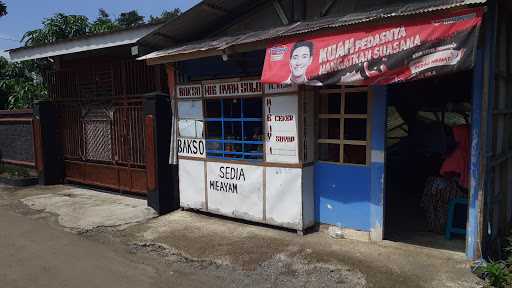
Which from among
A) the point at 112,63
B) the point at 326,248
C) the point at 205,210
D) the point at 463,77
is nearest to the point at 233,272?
the point at 326,248

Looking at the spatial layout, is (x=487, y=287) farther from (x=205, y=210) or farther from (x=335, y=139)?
(x=205, y=210)

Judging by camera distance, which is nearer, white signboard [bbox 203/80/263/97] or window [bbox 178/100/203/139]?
white signboard [bbox 203/80/263/97]

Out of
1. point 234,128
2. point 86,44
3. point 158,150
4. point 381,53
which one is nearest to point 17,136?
point 86,44

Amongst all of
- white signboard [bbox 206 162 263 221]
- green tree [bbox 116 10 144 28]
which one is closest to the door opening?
white signboard [bbox 206 162 263 221]

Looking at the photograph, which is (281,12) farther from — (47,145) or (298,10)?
(47,145)

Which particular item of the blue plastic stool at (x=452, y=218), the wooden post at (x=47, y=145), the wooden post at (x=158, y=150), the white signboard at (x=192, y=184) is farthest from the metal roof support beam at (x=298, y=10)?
the wooden post at (x=47, y=145)

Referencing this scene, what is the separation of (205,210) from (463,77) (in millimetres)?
6008

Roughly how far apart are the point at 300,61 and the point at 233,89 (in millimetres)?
1506

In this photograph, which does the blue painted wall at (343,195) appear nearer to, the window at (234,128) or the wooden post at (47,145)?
the window at (234,128)

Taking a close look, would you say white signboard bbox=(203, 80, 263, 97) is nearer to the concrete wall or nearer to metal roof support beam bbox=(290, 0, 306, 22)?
metal roof support beam bbox=(290, 0, 306, 22)

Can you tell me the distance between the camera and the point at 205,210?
7.04 metres

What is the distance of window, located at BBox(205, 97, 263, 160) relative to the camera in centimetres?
644

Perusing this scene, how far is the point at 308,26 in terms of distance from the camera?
548cm

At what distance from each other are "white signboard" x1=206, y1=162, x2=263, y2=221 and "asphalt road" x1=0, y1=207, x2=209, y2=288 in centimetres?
171
